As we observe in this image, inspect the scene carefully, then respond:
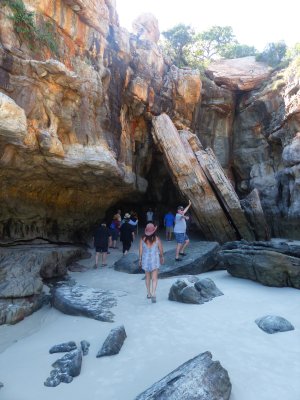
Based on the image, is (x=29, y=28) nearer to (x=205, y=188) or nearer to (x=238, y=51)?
(x=205, y=188)

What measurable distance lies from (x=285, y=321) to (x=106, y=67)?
991 cm

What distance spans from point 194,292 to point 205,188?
716 centimetres

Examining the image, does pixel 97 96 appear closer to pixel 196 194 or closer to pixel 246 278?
pixel 196 194

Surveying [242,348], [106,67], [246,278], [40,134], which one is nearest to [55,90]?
[40,134]

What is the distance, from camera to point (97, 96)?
10.5 metres

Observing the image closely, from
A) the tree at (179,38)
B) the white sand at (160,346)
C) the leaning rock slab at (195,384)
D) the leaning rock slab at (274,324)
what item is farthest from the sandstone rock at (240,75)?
the leaning rock slab at (195,384)

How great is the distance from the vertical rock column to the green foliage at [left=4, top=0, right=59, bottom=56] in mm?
5917

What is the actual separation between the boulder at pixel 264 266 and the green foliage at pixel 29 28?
312 inches

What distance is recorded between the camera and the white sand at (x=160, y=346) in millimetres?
3721

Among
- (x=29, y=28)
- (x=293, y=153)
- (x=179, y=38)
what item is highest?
(x=179, y=38)

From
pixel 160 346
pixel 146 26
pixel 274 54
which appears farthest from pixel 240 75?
pixel 160 346

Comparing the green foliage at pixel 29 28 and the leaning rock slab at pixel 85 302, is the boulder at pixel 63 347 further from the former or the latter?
the green foliage at pixel 29 28

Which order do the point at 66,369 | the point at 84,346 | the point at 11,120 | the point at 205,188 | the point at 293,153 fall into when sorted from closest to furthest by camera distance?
the point at 66,369 → the point at 84,346 → the point at 11,120 → the point at 205,188 → the point at 293,153

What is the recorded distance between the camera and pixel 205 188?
13.0 m
